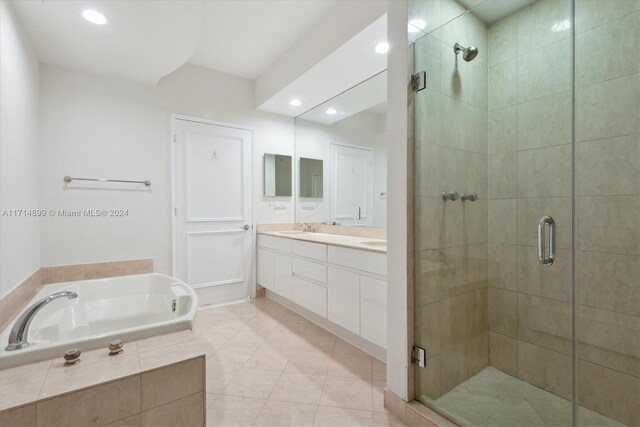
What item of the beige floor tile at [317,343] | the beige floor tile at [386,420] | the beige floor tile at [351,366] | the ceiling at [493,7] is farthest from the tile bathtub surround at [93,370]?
the ceiling at [493,7]

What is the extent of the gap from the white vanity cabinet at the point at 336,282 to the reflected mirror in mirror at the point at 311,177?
2.50 feet

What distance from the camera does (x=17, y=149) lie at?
185 cm

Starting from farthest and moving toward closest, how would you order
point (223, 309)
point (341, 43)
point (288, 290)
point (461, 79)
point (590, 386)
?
point (223, 309), point (288, 290), point (341, 43), point (461, 79), point (590, 386)

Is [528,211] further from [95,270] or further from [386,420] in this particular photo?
[95,270]

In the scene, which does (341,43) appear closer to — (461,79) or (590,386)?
(461,79)

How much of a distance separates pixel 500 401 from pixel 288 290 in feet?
6.28

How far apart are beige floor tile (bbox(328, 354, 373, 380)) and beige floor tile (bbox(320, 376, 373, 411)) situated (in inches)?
2.3

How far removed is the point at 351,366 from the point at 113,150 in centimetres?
278

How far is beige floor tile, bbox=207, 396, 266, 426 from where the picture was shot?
153 cm

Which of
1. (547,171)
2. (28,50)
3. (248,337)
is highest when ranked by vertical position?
(28,50)

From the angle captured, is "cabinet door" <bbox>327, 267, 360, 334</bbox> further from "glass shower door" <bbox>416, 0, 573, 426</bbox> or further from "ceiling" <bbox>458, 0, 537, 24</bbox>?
"ceiling" <bbox>458, 0, 537, 24</bbox>

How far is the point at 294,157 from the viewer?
3861 mm

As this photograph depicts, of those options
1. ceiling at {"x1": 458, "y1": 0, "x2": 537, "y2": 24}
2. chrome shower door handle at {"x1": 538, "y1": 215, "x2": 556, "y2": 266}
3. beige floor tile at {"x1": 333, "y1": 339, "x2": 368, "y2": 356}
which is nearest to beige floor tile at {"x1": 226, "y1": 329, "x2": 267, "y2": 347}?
beige floor tile at {"x1": 333, "y1": 339, "x2": 368, "y2": 356}

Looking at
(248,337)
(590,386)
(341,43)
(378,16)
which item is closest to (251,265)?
(248,337)
